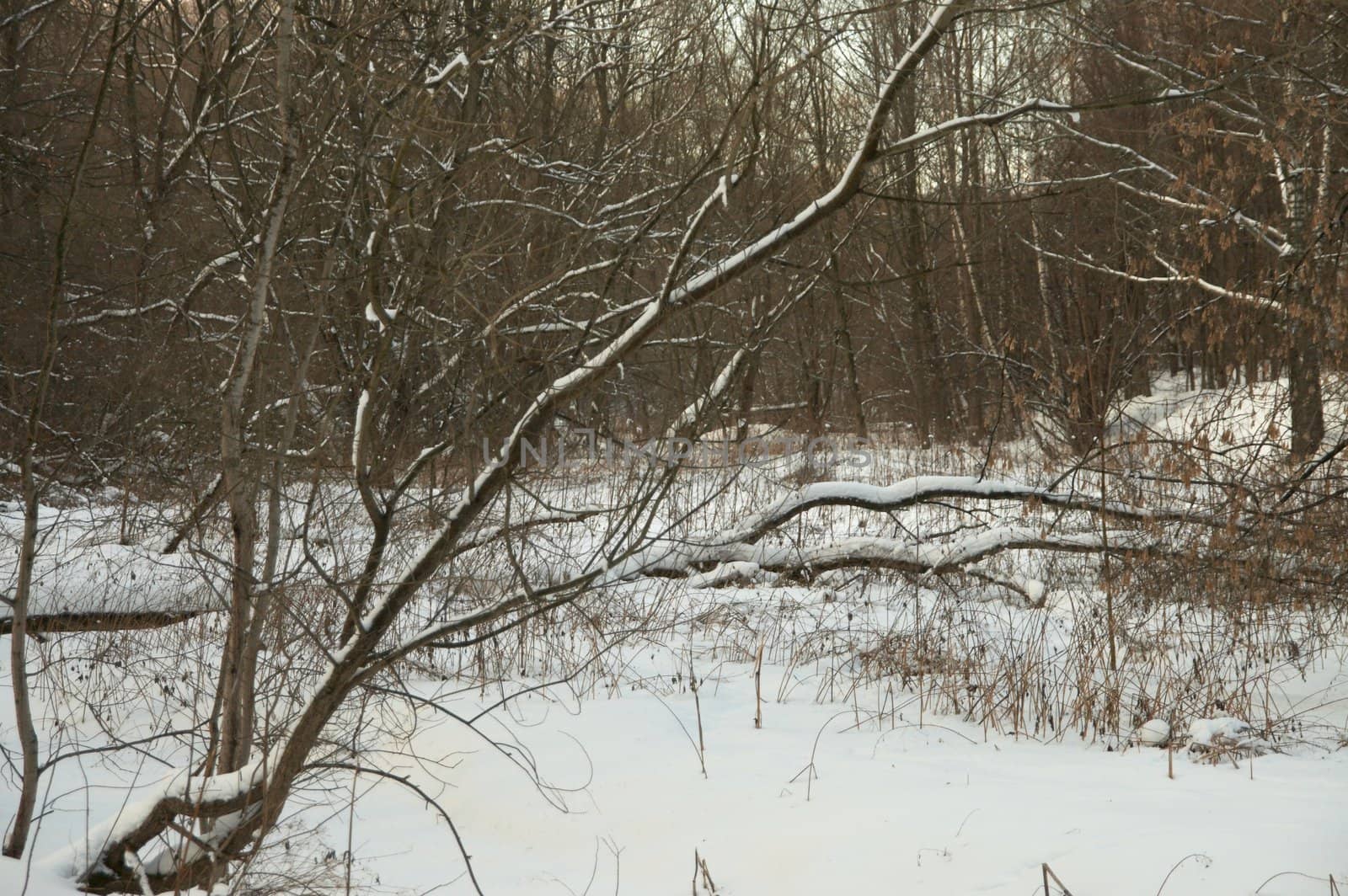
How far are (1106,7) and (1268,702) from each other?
7.48 metres

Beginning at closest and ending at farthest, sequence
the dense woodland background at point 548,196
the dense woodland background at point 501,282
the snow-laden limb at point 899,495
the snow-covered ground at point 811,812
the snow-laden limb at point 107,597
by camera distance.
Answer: the dense woodland background at point 501,282 < the dense woodland background at point 548,196 < the snow-covered ground at point 811,812 < the snow-laden limb at point 107,597 < the snow-laden limb at point 899,495

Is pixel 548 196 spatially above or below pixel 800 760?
above

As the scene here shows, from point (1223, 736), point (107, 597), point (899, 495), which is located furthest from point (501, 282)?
point (1223, 736)

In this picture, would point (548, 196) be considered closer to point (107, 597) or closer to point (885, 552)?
point (885, 552)

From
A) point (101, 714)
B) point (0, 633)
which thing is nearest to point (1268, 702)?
point (101, 714)

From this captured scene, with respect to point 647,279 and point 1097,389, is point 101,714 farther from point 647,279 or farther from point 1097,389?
point 647,279

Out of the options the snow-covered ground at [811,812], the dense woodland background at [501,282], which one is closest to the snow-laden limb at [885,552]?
the dense woodland background at [501,282]

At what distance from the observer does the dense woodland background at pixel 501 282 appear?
8.31ft

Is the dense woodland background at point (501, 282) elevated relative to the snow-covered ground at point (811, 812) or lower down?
elevated

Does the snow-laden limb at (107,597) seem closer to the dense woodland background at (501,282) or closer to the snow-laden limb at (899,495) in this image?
the dense woodland background at (501,282)

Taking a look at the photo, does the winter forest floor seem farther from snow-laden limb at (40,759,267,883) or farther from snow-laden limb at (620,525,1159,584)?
snow-laden limb at (620,525,1159,584)

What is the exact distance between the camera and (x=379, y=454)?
8.77 ft

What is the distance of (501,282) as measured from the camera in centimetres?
486

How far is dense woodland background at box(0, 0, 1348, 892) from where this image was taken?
2.53m
